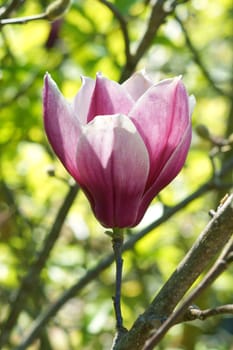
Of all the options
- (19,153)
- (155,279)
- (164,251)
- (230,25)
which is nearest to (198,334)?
(155,279)

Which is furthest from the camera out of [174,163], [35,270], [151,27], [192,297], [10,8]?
[35,270]

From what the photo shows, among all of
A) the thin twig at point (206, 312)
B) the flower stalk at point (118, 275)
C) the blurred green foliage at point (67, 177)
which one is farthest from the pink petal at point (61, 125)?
the blurred green foliage at point (67, 177)

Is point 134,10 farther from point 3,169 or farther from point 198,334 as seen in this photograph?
point 198,334

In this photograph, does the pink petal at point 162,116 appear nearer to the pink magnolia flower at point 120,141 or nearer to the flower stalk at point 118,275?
the pink magnolia flower at point 120,141

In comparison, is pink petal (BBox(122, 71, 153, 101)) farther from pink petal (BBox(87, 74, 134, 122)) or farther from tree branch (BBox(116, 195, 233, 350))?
tree branch (BBox(116, 195, 233, 350))

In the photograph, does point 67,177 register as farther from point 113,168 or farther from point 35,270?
point 113,168

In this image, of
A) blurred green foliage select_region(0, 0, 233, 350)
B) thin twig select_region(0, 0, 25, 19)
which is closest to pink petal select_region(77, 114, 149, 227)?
thin twig select_region(0, 0, 25, 19)

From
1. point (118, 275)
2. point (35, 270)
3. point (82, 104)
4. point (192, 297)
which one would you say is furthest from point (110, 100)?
point (35, 270)
